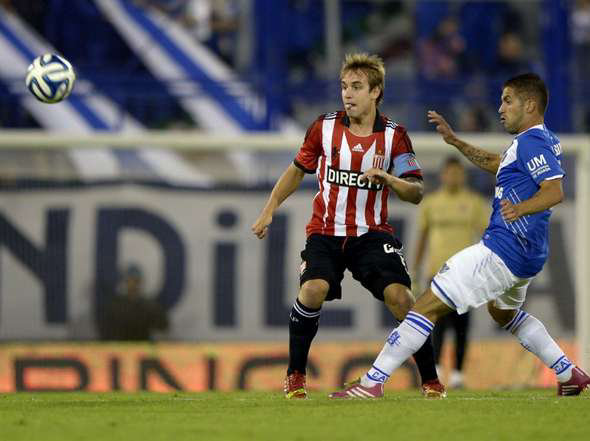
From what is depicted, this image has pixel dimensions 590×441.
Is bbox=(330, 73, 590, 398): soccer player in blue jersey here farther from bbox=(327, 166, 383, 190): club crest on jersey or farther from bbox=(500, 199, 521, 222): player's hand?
bbox=(327, 166, 383, 190): club crest on jersey

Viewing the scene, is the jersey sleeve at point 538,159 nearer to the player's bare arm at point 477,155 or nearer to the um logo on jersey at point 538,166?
the um logo on jersey at point 538,166

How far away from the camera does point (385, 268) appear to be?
26.9 feet

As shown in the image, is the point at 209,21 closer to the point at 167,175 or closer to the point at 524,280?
the point at 167,175

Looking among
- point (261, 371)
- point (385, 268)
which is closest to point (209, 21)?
point (261, 371)

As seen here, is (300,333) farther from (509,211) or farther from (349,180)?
(509,211)

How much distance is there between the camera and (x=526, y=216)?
7.87 meters

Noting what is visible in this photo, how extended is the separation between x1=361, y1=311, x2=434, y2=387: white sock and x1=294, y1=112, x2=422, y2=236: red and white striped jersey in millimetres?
795

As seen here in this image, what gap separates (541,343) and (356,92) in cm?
202

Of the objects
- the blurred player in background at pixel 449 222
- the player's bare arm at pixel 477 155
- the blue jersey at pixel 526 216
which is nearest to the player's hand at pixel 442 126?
the player's bare arm at pixel 477 155

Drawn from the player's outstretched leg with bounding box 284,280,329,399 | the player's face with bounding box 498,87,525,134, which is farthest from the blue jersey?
the player's outstretched leg with bounding box 284,280,329,399

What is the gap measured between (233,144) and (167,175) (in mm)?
817

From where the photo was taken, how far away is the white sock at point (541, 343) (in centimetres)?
835

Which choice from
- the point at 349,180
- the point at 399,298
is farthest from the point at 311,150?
the point at 399,298

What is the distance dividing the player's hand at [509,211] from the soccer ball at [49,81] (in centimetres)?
330
